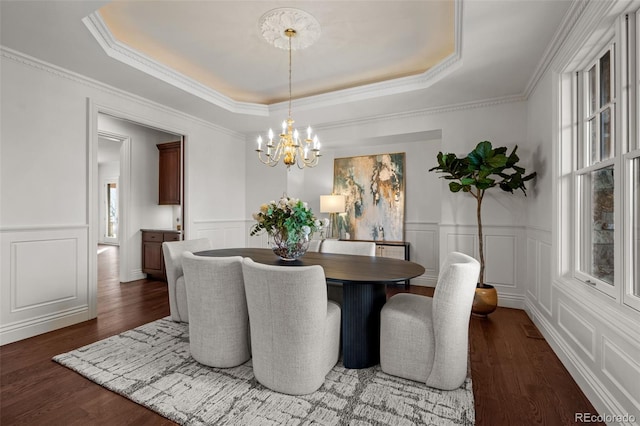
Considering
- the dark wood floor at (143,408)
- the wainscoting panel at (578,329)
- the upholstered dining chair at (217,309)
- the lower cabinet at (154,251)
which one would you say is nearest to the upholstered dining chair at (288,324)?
the upholstered dining chair at (217,309)

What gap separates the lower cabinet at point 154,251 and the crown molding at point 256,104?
222 centimetres

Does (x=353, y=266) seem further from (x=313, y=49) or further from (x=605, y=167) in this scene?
(x=313, y=49)

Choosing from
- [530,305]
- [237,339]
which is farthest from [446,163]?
[237,339]

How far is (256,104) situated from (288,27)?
1.84 metres

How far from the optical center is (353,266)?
2375mm

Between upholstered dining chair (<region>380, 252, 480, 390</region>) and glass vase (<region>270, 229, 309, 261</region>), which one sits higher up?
glass vase (<region>270, 229, 309, 261</region>)

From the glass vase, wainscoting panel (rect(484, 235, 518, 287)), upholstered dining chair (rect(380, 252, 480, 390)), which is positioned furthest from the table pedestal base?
wainscoting panel (rect(484, 235, 518, 287))

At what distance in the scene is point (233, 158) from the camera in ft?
17.4

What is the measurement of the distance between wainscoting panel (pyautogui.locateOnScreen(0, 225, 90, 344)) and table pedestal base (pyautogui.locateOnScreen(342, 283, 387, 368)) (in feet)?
9.34

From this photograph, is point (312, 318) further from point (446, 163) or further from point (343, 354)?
point (446, 163)

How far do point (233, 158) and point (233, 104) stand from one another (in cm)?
125

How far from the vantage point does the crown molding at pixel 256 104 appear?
2.50 meters

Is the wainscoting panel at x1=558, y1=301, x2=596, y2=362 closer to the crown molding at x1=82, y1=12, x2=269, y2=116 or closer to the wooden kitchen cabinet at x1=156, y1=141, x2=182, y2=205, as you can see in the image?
the crown molding at x1=82, y1=12, x2=269, y2=116

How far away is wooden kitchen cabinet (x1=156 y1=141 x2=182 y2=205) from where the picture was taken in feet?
16.8
